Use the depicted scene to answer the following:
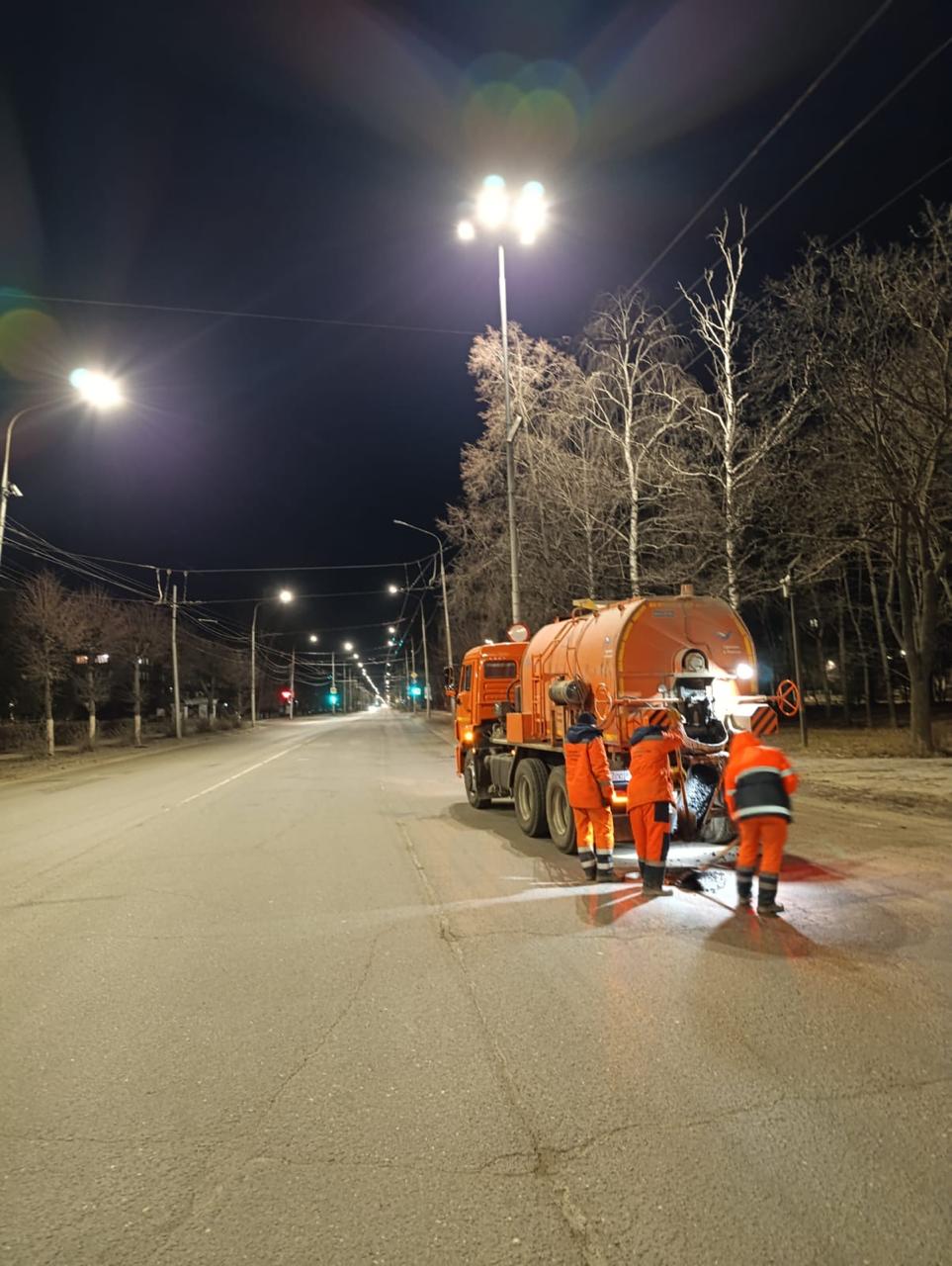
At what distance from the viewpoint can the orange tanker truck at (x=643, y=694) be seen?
28.1 feet

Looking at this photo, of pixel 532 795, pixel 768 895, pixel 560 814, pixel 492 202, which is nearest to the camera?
pixel 768 895

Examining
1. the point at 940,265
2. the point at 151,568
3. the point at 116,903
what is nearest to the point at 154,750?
the point at 151,568

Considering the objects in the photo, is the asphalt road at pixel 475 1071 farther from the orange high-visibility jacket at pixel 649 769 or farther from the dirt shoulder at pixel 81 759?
the dirt shoulder at pixel 81 759

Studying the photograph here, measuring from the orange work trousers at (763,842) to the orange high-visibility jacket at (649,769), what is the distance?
0.93m

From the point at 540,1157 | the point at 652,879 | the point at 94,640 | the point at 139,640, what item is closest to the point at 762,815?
the point at 652,879

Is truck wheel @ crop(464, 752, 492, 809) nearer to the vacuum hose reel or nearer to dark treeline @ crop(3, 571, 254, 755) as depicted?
the vacuum hose reel

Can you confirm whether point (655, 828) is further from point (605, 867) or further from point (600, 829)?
point (605, 867)

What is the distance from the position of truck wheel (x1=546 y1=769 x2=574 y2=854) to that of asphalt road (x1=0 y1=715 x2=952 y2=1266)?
1.33 m

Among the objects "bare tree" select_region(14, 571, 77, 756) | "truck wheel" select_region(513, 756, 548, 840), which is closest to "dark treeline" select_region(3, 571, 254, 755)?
"bare tree" select_region(14, 571, 77, 756)

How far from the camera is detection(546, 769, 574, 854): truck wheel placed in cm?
955

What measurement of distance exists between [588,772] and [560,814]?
71.6 inches

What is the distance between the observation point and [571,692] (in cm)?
966

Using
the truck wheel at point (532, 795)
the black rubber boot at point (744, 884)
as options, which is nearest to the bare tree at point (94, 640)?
the truck wheel at point (532, 795)

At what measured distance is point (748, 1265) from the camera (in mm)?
2533
